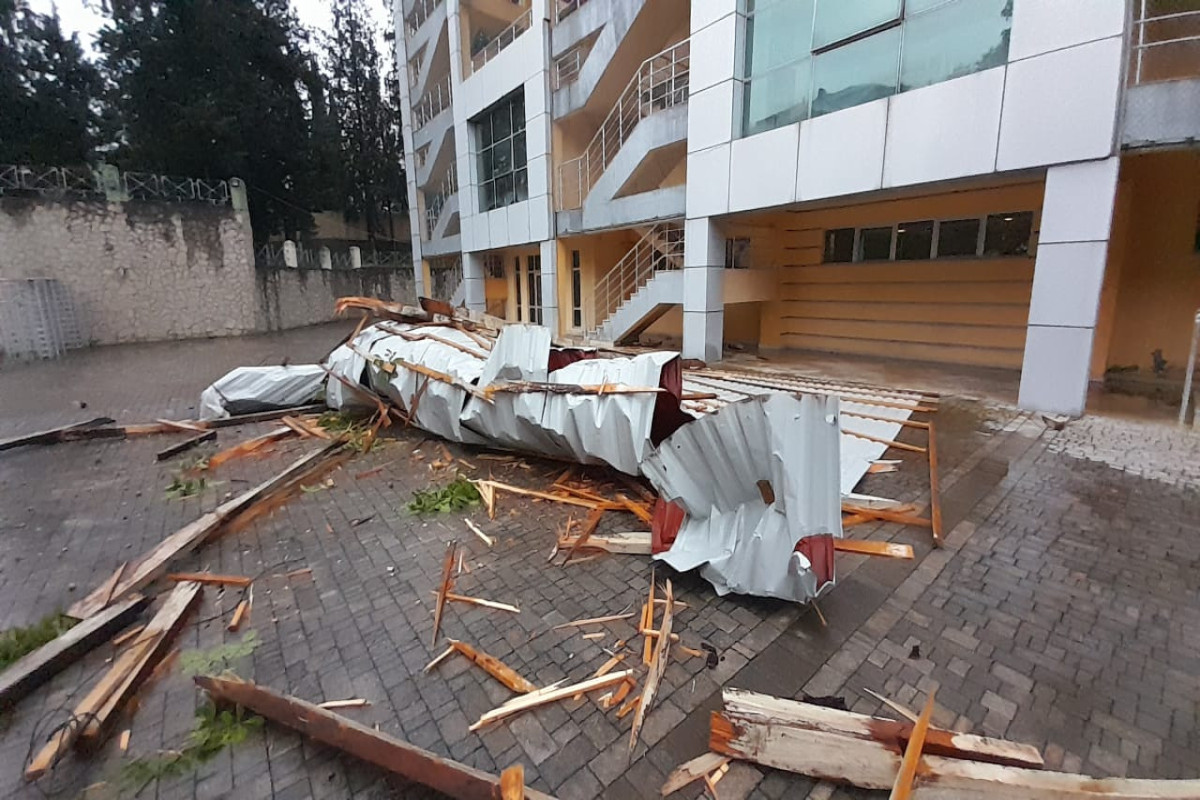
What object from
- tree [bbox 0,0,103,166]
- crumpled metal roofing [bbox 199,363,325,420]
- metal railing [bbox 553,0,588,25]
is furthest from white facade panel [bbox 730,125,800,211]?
tree [bbox 0,0,103,166]

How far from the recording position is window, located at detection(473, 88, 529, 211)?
16047 mm

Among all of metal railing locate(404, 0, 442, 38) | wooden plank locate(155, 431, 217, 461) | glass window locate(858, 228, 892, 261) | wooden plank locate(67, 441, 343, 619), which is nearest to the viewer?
wooden plank locate(67, 441, 343, 619)

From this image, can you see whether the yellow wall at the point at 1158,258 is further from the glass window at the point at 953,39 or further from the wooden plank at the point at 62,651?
the wooden plank at the point at 62,651

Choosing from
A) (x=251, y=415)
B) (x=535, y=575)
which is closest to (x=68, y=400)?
(x=251, y=415)

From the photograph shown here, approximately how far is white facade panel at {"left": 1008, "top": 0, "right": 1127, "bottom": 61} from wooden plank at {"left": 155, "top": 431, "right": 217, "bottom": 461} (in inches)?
458

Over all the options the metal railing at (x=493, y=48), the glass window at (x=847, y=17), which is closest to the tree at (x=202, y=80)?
the metal railing at (x=493, y=48)

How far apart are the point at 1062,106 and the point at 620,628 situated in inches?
313

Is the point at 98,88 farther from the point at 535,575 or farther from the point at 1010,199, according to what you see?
the point at 1010,199

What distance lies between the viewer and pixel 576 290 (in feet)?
54.5

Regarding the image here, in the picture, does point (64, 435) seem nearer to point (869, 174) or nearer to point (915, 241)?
point (869, 174)

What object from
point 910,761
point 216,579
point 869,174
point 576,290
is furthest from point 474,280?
point 910,761

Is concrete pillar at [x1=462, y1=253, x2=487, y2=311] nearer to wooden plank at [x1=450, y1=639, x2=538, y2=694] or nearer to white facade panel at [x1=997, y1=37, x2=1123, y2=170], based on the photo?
white facade panel at [x1=997, y1=37, x2=1123, y2=170]

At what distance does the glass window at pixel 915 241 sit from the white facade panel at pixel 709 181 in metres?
4.06

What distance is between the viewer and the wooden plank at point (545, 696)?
2.40 metres
